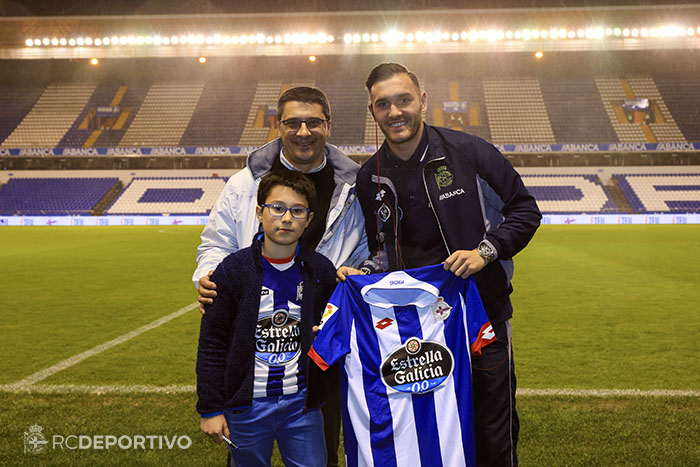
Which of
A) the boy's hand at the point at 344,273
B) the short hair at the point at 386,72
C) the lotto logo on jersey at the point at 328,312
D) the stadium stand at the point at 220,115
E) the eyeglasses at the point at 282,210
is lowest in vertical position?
the lotto logo on jersey at the point at 328,312

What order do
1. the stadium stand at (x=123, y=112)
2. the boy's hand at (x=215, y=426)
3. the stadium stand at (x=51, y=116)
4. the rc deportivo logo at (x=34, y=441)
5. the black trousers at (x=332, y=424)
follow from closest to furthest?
the boy's hand at (x=215, y=426)
the black trousers at (x=332, y=424)
the rc deportivo logo at (x=34, y=441)
the stadium stand at (x=123, y=112)
the stadium stand at (x=51, y=116)

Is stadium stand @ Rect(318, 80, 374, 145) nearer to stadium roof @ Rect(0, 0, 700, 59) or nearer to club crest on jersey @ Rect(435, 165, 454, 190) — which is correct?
stadium roof @ Rect(0, 0, 700, 59)

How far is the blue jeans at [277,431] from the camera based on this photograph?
7.42 ft

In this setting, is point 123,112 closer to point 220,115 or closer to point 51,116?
point 51,116

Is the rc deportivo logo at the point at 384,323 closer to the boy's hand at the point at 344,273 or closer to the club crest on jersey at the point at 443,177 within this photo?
the boy's hand at the point at 344,273

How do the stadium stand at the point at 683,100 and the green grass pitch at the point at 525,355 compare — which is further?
the stadium stand at the point at 683,100

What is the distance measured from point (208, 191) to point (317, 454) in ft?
102

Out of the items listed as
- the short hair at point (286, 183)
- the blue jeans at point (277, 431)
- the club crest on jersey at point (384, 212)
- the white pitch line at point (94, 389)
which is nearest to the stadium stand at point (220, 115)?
the white pitch line at point (94, 389)

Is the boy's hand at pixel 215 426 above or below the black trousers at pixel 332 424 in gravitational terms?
above

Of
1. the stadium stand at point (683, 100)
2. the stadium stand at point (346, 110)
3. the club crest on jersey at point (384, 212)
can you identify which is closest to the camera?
the club crest on jersey at point (384, 212)

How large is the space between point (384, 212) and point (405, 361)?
72cm

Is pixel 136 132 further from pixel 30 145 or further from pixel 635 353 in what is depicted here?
pixel 635 353

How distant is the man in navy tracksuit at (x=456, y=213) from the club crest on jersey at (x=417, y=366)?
0.82 ft

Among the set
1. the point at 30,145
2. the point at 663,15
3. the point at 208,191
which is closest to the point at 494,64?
the point at 663,15
